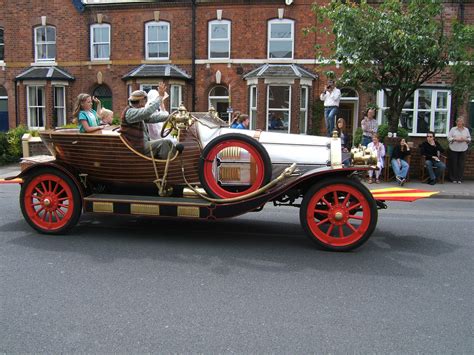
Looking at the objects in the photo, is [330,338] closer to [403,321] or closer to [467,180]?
[403,321]

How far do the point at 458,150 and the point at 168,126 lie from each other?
10018 millimetres

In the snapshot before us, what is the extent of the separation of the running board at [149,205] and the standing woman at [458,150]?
32.9 feet

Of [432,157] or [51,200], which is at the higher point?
[432,157]

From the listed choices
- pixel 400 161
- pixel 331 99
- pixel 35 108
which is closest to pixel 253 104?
pixel 331 99

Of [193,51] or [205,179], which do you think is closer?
[205,179]

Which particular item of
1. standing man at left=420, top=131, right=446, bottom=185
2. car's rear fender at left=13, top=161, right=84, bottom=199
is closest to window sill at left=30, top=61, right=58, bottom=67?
standing man at left=420, top=131, right=446, bottom=185

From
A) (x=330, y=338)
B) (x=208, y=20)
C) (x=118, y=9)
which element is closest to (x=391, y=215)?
(x=330, y=338)

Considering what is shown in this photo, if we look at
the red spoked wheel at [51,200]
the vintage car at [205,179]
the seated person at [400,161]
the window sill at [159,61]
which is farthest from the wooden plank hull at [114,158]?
the window sill at [159,61]

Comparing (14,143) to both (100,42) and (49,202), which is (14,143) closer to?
(100,42)

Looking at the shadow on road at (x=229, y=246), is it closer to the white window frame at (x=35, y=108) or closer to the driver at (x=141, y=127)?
the driver at (x=141, y=127)

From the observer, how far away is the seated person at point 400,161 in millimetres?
12133

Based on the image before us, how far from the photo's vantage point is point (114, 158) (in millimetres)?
5426

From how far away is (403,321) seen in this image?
346cm

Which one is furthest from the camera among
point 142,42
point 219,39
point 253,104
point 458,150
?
point 142,42
